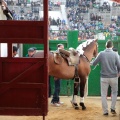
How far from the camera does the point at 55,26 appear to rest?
761 inches

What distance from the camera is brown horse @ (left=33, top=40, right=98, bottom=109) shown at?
314 inches

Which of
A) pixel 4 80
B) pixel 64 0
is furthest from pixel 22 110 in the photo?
pixel 64 0

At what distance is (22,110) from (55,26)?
48.7ft

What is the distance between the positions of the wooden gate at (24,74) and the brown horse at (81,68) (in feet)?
9.72

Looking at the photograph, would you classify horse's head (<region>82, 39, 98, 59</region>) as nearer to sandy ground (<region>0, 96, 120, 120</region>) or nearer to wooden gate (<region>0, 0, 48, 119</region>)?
sandy ground (<region>0, 96, 120, 120</region>)

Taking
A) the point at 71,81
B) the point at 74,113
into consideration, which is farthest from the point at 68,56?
the point at 71,81

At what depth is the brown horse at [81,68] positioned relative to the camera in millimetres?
7980

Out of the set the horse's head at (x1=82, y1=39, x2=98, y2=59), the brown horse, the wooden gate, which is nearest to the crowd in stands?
the horse's head at (x1=82, y1=39, x2=98, y2=59)

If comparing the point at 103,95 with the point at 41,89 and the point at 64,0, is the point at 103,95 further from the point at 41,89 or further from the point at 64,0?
the point at 64,0

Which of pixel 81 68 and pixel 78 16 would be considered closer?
pixel 81 68

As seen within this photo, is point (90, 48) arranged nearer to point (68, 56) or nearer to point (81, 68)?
point (81, 68)

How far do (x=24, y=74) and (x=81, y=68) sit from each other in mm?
4040

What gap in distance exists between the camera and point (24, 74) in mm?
4691

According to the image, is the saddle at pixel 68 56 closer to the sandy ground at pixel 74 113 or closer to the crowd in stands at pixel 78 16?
the sandy ground at pixel 74 113
